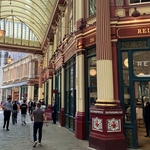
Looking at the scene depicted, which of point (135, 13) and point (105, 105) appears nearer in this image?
point (105, 105)

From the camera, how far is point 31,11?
21.8 metres

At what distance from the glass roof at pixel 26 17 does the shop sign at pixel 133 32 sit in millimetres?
10538

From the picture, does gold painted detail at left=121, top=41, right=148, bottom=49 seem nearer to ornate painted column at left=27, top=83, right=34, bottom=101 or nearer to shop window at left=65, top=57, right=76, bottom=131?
shop window at left=65, top=57, right=76, bottom=131

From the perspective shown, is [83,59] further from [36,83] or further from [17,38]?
[36,83]

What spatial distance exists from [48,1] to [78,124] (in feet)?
41.0

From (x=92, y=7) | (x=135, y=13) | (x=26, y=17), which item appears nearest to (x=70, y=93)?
(x=92, y=7)

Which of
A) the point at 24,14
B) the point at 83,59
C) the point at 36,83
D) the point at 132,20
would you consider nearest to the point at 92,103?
the point at 83,59

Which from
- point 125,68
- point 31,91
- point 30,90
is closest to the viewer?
point 125,68

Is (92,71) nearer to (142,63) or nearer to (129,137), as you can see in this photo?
(142,63)

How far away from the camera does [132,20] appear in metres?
7.63

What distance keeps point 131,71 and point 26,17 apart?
65.1ft

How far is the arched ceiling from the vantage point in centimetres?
1889

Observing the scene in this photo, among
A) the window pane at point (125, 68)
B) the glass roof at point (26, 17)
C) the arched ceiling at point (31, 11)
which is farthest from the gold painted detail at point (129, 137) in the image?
the arched ceiling at point (31, 11)

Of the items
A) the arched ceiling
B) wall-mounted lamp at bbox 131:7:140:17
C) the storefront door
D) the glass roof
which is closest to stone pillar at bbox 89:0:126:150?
the storefront door
